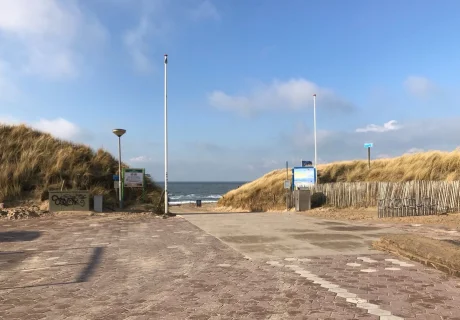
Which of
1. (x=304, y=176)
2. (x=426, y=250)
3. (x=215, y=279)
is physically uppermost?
(x=304, y=176)

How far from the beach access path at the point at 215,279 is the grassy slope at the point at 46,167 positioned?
1040cm

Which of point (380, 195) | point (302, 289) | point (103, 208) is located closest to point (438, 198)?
point (380, 195)

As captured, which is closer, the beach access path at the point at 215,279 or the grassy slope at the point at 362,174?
the beach access path at the point at 215,279

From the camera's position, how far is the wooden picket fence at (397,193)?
19.0 meters

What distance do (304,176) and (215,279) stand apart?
19.9 m

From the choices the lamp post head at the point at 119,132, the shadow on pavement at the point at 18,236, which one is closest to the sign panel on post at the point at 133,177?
the lamp post head at the point at 119,132

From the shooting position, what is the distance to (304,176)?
26.7 metres

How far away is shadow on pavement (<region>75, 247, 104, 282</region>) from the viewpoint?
760 cm

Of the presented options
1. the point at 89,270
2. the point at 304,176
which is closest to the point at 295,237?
the point at 89,270

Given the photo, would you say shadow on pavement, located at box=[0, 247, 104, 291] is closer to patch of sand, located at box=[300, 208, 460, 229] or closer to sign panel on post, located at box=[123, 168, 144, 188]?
patch of sand, located at box=[300, 208, 460, 229]

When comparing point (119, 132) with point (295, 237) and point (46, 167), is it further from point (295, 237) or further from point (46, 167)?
point (295, 237)

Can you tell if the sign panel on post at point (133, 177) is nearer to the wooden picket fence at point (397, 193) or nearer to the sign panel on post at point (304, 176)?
the sign panel on post at point (304, 176)

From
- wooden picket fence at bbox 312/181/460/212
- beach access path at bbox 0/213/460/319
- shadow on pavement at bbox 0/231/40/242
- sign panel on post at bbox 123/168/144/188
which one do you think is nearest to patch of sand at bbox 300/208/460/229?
wooden picket fence at bbox 312/181/460/212

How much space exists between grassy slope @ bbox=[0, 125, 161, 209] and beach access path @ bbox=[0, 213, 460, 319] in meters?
10.4
